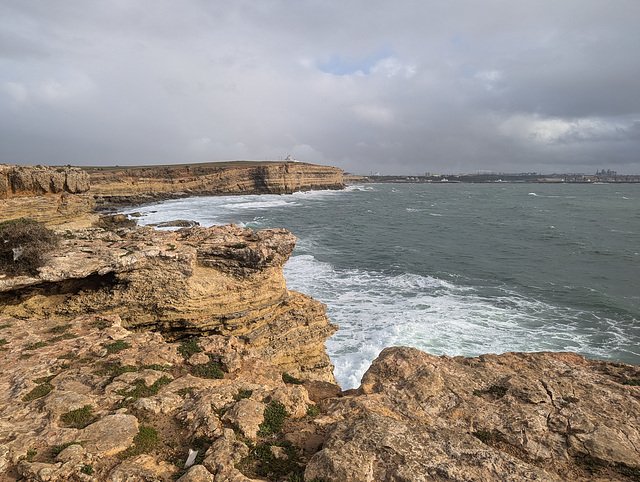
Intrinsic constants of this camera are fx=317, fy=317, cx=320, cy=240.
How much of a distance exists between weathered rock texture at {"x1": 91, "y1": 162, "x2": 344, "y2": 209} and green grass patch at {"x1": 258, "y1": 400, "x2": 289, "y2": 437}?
67.9 m

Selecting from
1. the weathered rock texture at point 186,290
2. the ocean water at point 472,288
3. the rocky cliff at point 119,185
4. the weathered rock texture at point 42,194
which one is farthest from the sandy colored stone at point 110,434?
the weathered rock texture at point 42,194

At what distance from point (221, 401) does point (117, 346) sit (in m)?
4.18

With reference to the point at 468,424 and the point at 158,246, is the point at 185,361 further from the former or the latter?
the point at 468,424

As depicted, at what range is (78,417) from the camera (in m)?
6.14

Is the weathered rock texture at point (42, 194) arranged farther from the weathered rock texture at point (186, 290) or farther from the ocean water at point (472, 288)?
the weathered rock texture at point (186, 290)

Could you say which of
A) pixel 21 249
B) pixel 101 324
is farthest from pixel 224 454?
pixel 21 249

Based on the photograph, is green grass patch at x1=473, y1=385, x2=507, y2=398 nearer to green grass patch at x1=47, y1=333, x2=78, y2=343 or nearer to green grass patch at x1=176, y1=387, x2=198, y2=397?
green grass patch at x1=176, y1=387, x2=198, y2=397

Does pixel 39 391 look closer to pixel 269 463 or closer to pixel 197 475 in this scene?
pixel 197 475

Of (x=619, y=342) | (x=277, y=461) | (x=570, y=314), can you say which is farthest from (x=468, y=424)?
(x=570, y=314)

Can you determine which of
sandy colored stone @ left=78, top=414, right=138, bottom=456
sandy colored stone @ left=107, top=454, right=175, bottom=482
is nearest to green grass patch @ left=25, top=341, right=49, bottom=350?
sandy colored stone @ left=78, top=414, right=138, bottom=456

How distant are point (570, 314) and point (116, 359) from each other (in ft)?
81.7

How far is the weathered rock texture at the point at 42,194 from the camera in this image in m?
31.5

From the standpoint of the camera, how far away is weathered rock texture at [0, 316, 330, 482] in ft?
16.8

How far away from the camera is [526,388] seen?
748 cm
